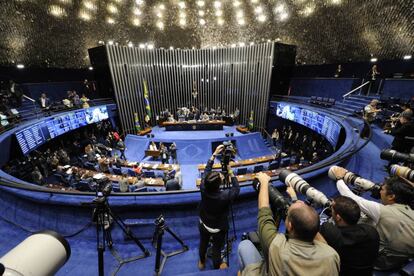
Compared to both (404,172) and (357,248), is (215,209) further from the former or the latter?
(404,172)

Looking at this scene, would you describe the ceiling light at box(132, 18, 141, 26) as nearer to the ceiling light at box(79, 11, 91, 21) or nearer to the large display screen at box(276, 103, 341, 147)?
the ceiling light at box(79, 11, 91, 21)

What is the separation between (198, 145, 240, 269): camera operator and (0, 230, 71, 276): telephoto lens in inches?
54.7

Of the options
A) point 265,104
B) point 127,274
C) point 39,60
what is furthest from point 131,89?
point 127,274

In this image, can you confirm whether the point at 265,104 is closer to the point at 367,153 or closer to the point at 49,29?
the point at 367,153

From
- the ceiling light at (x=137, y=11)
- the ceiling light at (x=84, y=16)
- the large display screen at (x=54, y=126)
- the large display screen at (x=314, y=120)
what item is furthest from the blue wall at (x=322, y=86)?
the ceiling light at (x=84, y=16)

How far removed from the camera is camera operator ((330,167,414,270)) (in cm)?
163

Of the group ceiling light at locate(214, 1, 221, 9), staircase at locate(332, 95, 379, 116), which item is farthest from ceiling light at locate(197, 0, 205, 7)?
staircase at locate(332, 95, 379, 116)

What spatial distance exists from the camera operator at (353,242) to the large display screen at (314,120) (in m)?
6.44

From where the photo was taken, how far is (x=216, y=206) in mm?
2354

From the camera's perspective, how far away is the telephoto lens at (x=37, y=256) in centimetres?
99

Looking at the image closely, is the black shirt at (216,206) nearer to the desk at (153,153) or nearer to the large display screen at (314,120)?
the large display screen at (314,120)

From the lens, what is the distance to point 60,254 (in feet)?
3.94

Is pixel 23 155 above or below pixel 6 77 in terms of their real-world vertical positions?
below

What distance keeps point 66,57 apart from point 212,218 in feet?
47.4
